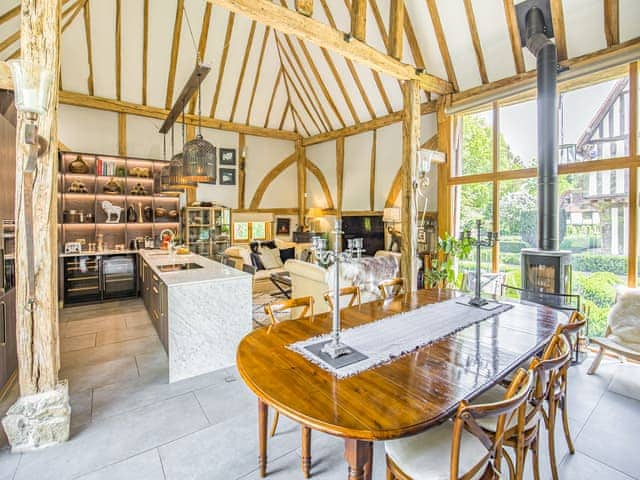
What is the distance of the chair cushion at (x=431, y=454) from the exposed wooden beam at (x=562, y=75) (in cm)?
479

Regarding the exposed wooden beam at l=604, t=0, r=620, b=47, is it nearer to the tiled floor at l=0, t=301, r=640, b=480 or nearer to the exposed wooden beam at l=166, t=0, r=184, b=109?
the tiled floor at l=0, t=301, r=640, b=480

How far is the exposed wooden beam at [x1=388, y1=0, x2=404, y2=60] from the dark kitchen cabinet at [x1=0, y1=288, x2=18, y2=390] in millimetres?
5044

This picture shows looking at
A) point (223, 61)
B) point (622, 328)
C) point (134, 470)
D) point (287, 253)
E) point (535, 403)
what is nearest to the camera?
point (535, 403)

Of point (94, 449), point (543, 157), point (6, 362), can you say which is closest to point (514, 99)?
point (543, 157)

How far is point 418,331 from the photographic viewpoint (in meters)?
2.04

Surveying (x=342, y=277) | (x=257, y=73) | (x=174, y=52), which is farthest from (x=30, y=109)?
(x=257, y=73)

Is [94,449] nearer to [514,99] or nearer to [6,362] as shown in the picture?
[6,362]

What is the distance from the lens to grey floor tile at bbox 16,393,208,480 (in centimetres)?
198

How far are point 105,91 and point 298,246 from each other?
532 centimetres

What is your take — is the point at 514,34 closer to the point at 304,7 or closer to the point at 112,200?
Result: the point at 304,7

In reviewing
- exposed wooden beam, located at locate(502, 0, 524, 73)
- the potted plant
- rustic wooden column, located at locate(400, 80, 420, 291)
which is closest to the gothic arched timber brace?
the potted plant

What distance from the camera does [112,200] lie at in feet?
21.3

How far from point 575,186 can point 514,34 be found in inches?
88.5

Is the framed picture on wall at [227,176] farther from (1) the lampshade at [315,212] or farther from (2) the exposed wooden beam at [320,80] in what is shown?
(2) the exposed wooden beam at [320,80]
